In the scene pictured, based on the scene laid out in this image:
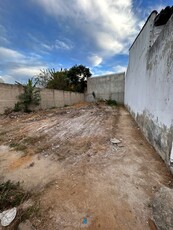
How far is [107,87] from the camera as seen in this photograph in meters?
12.5

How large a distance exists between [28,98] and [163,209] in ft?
25.4

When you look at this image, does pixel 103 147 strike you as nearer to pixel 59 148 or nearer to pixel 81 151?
pixel 81 151

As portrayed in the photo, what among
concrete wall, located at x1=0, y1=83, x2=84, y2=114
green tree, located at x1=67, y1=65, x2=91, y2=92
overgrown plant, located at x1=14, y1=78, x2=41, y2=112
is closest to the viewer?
concrete wall, located at x1=0, y1=83, x2=84, y2=114

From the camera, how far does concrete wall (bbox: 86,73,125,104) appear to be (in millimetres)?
11484

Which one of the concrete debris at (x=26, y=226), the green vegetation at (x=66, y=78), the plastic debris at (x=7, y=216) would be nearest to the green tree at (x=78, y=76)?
the green vegetation at (x=66, y=78)

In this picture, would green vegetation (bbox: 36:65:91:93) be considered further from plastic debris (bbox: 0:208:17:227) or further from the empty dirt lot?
plastic debris (bbox: 0:208:17:227)

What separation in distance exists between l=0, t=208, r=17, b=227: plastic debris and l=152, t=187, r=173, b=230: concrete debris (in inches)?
59.6

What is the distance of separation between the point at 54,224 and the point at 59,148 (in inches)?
67.3

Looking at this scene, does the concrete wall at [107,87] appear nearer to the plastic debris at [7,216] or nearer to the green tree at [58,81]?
the green tree at [58,81]

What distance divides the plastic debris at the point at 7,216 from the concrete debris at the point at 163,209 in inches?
59.6

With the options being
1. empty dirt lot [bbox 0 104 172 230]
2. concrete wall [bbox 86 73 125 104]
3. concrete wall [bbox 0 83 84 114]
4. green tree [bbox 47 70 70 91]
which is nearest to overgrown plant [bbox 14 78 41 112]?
concrete wall [bbox 0 83 84 114]

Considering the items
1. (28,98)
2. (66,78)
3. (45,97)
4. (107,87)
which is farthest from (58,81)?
(28,98)

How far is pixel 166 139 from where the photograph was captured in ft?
6.70

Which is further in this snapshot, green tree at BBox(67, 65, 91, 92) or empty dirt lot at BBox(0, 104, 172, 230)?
green tree at BBox(67, 65, 91, 92)
